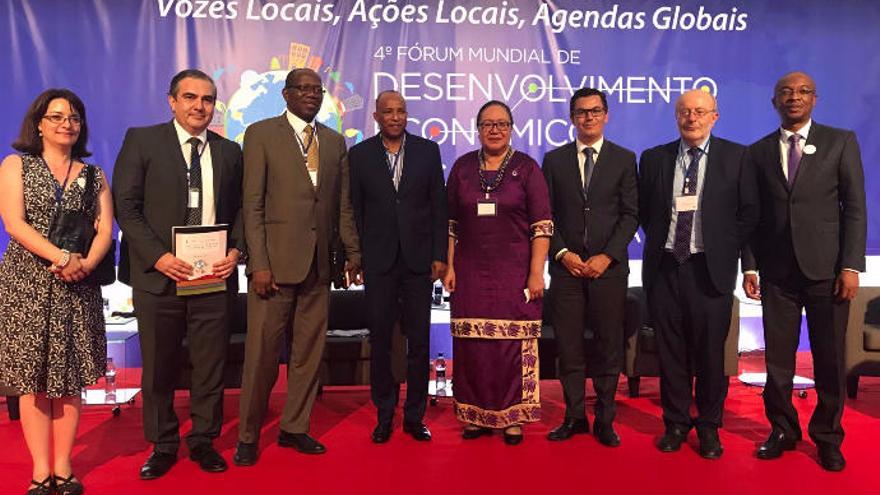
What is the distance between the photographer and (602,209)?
11.9 ft

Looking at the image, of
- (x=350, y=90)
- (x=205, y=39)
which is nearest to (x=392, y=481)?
(x=350, y=90)

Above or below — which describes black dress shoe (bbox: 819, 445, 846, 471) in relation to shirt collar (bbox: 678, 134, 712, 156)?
below

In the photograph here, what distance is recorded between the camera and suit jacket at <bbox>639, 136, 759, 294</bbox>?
11.2 ft

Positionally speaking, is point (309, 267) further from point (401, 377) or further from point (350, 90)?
point (350, 90)

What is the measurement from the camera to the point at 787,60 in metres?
6.04

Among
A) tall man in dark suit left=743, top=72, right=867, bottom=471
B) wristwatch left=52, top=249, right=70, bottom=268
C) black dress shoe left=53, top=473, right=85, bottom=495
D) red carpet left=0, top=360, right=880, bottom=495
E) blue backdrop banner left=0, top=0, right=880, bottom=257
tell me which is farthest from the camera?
blue backdrop banner left=0, top=0, right=880, bottom=257

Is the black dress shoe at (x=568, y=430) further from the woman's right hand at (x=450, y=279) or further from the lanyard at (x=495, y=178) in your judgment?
the lanyard at (x=495, y=178)

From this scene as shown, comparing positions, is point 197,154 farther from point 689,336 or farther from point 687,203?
point 689,336

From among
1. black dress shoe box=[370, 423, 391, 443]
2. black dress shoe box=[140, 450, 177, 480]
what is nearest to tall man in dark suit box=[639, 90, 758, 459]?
black dress shoe box=[370, 423, 391, 443]

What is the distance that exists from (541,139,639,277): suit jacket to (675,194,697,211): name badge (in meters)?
0.24

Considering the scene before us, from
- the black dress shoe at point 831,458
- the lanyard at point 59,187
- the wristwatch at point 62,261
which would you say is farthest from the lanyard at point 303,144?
the black dress shoe at point 831,458

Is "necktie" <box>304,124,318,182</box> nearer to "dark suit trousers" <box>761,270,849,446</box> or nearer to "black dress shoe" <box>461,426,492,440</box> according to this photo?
"black dress shoe" <box>461,426,492,440</box>

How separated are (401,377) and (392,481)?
1513mm

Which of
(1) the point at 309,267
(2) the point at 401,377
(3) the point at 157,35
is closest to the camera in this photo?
(1) the point at 309,267
